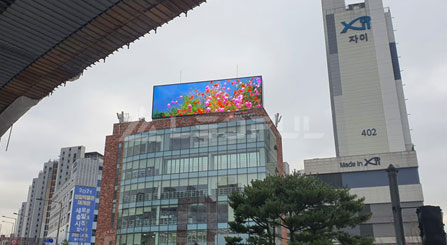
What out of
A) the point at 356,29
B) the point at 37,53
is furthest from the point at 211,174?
the point at 356,29

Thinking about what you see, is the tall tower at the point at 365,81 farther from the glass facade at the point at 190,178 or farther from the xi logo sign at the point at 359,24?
the glass facade at the point at 190,178

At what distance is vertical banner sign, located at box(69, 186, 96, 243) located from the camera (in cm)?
10469

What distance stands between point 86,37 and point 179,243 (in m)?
51.5

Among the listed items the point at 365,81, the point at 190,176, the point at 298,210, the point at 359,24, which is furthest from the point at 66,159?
the point at 298,210

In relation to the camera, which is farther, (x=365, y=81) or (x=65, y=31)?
(x=365, y=81)

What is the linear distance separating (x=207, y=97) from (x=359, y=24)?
59.9 m

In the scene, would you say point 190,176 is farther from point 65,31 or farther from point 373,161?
point 65,31

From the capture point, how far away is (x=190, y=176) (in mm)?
60438

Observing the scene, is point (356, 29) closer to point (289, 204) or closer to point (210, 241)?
point (210, 241)

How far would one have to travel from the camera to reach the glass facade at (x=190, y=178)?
5772 cm

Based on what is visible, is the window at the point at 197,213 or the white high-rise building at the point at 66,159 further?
Result: the white high-rise building at the point at 66,159

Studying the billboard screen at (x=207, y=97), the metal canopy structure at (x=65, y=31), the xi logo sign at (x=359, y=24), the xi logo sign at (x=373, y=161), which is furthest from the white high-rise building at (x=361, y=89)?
the metal canopy structure at (x=65, y=31)

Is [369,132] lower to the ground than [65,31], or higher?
higher

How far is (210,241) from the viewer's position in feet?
184
